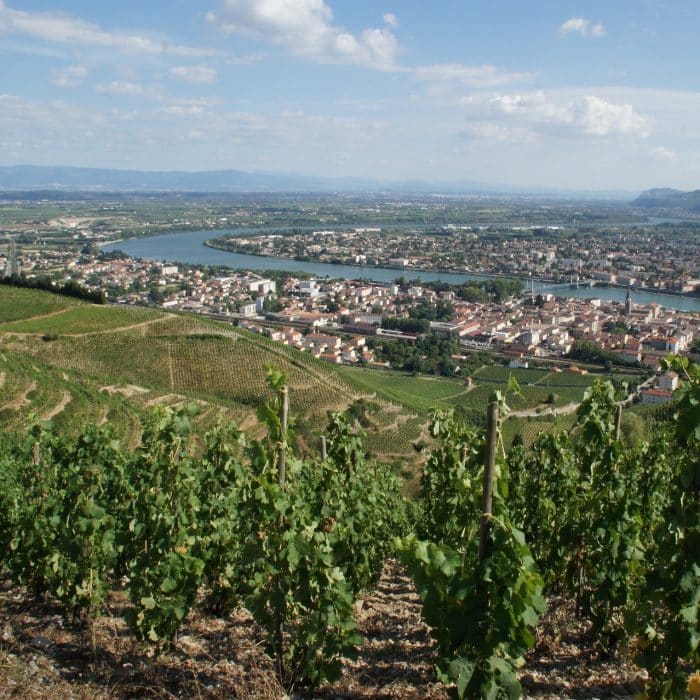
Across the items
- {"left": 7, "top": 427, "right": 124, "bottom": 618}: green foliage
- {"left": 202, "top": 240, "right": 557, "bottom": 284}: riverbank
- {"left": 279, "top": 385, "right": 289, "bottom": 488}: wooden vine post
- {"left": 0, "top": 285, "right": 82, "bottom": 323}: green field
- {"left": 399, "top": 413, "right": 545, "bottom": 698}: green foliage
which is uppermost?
{"left": 279, "top": 385, "right": 289, "bottom": 488}: wooden vine post

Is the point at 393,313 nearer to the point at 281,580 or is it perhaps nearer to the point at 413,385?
the point at 413,385

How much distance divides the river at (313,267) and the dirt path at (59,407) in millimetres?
65964

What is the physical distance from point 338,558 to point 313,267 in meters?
93.0

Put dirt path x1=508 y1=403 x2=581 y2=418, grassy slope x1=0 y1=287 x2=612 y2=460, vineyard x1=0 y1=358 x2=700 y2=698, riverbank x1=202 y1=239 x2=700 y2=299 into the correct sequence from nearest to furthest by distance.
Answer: vineyard x1=0 y1=358 x2=700 y2=698
grassy slope x1=0 y1=287 x2=612 y2=460
dirt path x1=508 y1=403 x2=581 y2=418
riverbank x1=202 y1=239 x2=700 y2=299

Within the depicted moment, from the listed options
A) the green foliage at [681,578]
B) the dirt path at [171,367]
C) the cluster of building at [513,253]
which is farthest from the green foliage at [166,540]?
the cluster of building at [513,253]

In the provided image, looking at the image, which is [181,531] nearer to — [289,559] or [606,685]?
[289,559]

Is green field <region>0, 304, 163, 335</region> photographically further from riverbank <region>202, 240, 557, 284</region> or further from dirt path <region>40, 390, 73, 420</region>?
riverbank <region>202, 240, 557, 284</region>

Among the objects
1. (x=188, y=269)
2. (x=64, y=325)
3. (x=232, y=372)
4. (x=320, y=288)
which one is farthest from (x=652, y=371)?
(x=188, y=269)

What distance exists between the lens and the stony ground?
3652mm

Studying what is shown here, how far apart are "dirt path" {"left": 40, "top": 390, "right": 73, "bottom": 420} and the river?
66.0 metres

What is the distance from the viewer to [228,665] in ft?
13.5

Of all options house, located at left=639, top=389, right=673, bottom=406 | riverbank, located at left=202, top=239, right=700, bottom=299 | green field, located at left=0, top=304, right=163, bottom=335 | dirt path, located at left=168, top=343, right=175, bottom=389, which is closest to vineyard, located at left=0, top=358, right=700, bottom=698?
dirt path, located at left=168, top=343, right=175, bottom=389

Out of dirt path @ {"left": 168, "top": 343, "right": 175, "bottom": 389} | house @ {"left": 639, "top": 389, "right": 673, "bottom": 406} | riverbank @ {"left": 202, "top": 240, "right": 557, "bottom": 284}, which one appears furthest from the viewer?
riverbank @ {"left": 202, "top": 240, "right": 557, "bottom": 284}

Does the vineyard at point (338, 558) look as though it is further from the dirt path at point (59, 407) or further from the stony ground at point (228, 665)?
the dirt path at point (59, 407)
